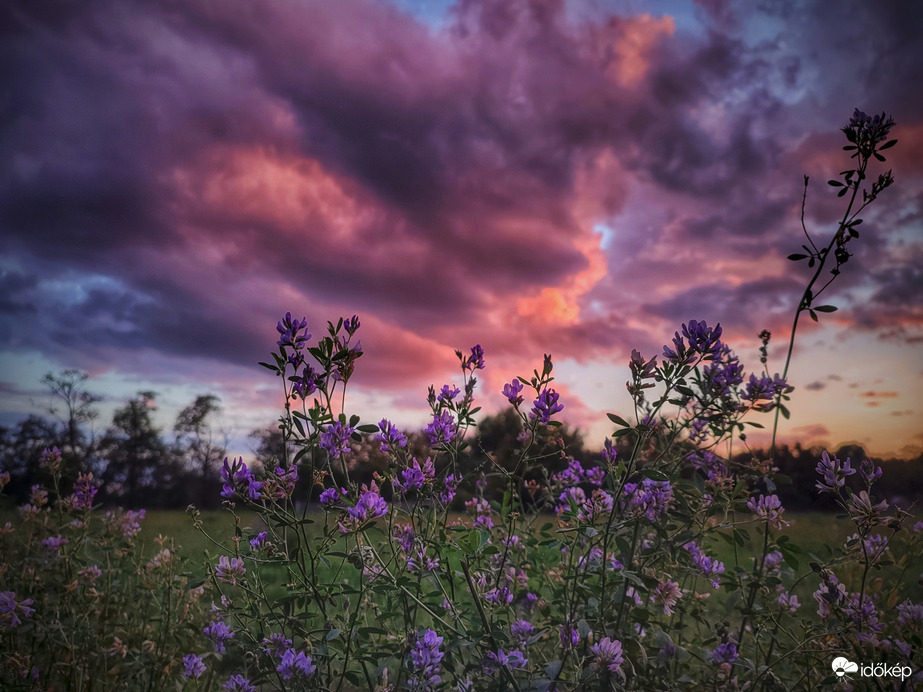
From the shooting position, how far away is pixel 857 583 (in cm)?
360

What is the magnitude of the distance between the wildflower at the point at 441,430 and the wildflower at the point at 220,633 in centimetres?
119

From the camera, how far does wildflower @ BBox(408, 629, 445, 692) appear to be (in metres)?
1.98

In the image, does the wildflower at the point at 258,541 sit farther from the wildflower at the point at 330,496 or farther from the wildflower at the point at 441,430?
the wildflower at the point at 441,430

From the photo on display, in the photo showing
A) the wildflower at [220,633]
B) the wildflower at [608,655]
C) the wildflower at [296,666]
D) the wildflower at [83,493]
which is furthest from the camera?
the wildflower at [83,493]

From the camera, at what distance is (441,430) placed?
2.29 meters

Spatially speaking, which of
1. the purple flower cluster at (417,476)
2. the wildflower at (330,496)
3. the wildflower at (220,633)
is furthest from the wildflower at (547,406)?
the wildflower at (220,633)

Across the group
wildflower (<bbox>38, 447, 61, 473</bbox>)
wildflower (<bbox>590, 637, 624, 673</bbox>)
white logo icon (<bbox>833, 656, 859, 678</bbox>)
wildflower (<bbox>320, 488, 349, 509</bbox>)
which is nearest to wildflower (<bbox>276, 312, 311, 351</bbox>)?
wildflower (<bbox>320, 488, 349, 509</bbox>)

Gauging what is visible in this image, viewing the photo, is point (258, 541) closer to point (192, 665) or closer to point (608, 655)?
point (192, 665)

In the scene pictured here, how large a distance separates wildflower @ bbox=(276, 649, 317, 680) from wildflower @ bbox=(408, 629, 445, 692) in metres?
0.39

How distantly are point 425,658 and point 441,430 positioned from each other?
32.4 inches

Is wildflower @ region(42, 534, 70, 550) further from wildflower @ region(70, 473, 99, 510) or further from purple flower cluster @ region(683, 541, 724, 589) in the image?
purple flower cluster @ region(683, 541, 724, 589)

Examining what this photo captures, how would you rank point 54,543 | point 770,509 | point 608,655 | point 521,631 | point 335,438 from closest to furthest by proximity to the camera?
point 608,655, point 335,438, point 770,509, point 521,631, point 54,543

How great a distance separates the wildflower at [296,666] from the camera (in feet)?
6.86

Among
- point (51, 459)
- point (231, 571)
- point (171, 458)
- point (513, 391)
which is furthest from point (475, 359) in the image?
point (171, 458)
